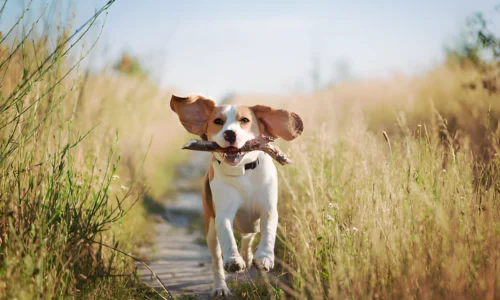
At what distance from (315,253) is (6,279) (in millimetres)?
1711

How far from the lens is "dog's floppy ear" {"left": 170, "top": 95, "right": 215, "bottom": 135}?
3545mm

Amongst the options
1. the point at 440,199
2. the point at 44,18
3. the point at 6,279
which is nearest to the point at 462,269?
the point at 440,199

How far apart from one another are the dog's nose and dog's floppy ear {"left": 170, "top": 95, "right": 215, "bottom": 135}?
0.45 metres

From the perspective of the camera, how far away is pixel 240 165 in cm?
332

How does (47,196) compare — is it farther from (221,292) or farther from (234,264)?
(221,292)

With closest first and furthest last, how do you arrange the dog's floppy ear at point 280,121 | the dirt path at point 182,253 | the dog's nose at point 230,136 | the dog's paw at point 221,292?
the dog's nose at point 230,136, the dog's floppy ear at point 280,121, the dog's paw at point 221,292, the dirt path at point 182,253

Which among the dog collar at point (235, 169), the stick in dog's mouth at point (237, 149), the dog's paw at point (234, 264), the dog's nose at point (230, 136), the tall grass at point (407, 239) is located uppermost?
the dog's nose at point (230, 136)

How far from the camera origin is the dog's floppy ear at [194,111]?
354 centimetres

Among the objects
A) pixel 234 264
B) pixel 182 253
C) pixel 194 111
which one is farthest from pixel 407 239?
pixel 182 253

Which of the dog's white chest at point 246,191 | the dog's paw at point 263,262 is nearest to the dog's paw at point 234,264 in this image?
the dog's paw at point 263,262

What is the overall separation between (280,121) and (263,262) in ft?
3.16

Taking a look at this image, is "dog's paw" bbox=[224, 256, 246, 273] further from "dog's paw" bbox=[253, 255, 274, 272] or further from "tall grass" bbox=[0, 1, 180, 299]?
"tall grass" bbox=[0, 1, 180, 299]

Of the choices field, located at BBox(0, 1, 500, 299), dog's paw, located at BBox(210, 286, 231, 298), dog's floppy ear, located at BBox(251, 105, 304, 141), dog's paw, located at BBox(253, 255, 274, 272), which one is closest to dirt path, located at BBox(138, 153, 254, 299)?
dog's paw, located at BBox(210, 286, 231, 298)

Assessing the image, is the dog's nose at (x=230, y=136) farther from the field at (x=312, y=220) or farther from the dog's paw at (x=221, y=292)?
the dog's paw at (x=221, y=292)
